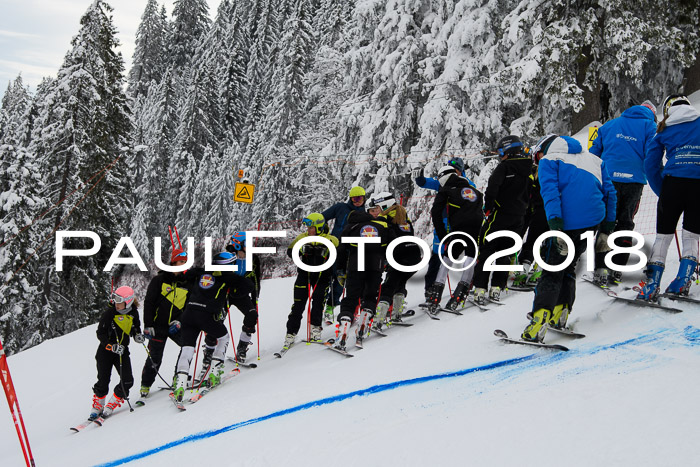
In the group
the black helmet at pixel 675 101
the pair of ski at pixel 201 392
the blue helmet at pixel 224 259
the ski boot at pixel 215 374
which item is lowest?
the pair of ski at pixel 201 392

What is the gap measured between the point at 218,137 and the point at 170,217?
7.58m

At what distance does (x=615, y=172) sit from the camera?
6.87 m

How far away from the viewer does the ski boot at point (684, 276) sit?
5.64 meters

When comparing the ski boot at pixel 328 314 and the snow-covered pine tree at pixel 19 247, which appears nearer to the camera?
the ski boot at pixel 328 314

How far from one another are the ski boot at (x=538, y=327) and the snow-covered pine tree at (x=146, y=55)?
→ 1929 inches

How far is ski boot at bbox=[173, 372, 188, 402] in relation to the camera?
6.43 metres

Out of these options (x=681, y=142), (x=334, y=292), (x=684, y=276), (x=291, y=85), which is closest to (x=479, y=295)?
(x=684, y=276)

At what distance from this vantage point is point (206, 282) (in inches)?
273

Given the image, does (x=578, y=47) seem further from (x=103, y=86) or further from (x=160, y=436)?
(x=103, y=86)

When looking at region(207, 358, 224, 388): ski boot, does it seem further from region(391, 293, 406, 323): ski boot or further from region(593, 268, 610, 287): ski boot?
region(593, 268, 610, 287): ski boot

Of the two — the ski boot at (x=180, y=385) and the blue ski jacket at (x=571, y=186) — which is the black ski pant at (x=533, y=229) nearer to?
the blue ski jacket at (x=571, y=186)

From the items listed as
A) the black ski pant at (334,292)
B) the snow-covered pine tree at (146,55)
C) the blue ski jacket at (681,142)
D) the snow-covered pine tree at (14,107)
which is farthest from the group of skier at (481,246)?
the snow-covered pine tree at (146,55)

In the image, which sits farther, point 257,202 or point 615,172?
point 257,202

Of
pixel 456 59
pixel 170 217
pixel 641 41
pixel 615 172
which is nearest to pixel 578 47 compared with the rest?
pixel 641 41
